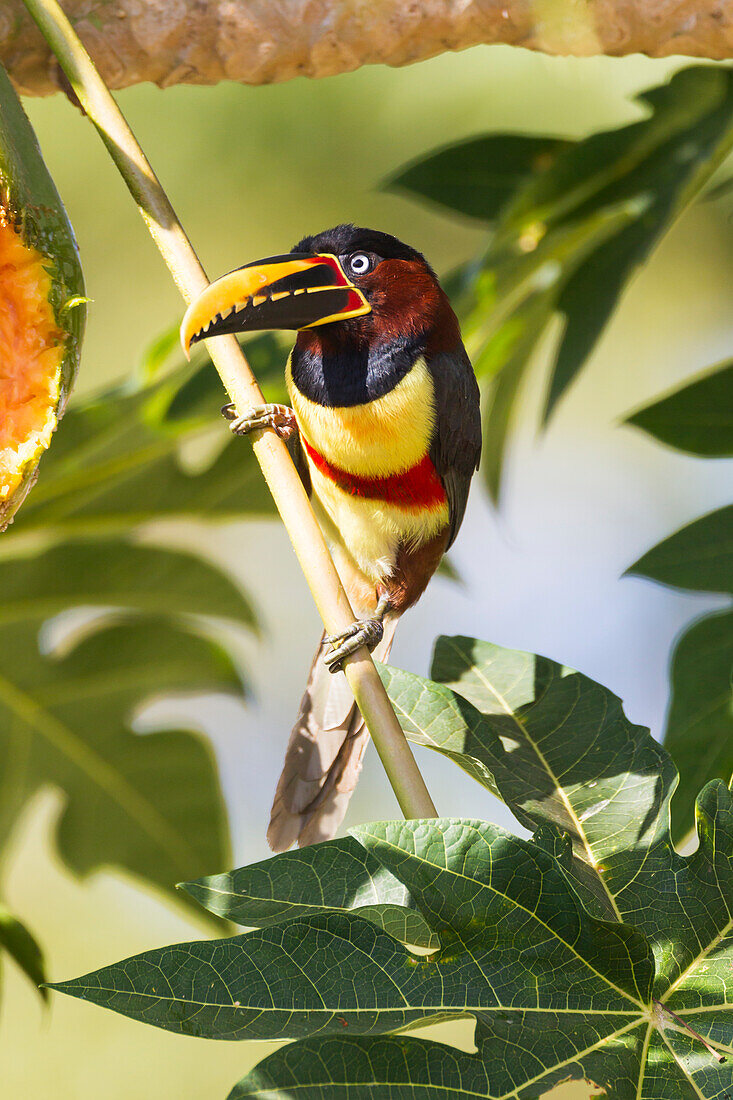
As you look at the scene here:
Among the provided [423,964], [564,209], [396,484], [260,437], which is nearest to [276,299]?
[260,437]

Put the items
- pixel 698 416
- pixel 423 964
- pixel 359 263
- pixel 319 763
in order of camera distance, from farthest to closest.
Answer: pixel 698 416, pixel 319 763, pixel 359 263, pixel 423 964

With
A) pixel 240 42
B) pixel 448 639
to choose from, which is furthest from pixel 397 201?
pixel 448 639

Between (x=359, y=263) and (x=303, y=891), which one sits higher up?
(x=359, y=263)

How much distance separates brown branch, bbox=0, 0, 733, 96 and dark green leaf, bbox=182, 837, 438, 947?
446 mm

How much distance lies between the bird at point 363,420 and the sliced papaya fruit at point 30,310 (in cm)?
8

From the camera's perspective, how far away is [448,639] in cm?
47

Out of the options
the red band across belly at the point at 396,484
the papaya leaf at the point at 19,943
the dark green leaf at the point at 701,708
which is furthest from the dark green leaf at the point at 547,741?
the papaya leaf at the point at 19,943

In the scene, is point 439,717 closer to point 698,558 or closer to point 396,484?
point 396,484

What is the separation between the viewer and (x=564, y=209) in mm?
738

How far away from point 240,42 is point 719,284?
1658mm

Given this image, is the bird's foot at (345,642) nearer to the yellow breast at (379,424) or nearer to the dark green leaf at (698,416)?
the yellow breast at (379,424)

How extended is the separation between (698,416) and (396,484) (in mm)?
295

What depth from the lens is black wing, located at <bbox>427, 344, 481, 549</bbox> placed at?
20.4 inches

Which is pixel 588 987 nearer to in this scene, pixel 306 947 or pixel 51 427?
pixel 306 947
